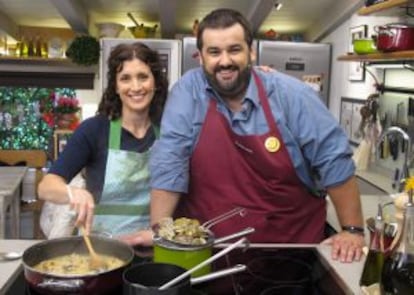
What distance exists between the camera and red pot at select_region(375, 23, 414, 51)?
232 centimetres

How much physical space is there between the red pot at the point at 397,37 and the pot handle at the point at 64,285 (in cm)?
193

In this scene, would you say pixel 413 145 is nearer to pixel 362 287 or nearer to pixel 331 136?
pixel 331 136

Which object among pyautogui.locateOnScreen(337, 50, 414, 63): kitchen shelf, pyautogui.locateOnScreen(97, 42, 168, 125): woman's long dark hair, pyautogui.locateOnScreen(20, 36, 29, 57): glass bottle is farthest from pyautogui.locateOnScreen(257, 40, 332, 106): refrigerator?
pyautogui.locateOnScreen(97, 42, 168, 125): woman's long dark hair

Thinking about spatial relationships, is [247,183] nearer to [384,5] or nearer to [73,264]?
[73,264]

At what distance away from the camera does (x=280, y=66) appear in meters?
4.29

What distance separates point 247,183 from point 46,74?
390 centimetres

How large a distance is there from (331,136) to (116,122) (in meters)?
0.66

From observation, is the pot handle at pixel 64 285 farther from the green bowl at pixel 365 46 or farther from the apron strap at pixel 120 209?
the green bowl at pixel 365 46

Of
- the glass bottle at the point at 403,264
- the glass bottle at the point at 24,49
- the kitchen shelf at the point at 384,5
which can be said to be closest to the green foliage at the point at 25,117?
the glass bottle at the point at 24,49

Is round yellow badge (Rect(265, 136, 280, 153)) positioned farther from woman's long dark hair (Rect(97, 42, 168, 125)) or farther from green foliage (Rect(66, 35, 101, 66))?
green foliage (Rect(66, 35, 101, 66))

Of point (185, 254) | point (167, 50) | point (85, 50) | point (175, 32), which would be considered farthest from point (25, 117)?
point (185, 254)

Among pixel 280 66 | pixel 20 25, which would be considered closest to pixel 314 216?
pixel 280 66

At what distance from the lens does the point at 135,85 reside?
1615 millimetres

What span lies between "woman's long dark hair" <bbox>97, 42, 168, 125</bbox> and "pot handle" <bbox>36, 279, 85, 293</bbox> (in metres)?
0.87
